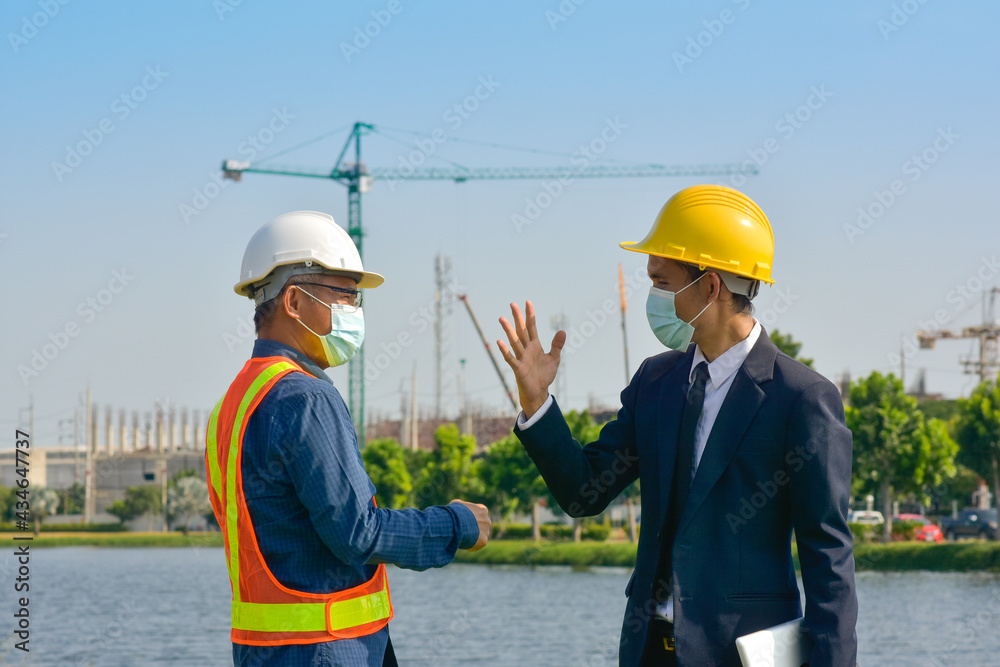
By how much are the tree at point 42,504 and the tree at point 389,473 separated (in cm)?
4162

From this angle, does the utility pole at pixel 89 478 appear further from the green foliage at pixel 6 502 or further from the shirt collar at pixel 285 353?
the shirt collar at pixel 285 353

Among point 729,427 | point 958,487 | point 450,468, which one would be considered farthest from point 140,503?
point 729,427

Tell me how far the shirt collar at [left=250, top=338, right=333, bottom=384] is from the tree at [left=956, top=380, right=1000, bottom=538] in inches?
1508

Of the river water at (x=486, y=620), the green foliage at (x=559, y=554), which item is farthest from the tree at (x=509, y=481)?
the river water at (x=486, y=620)

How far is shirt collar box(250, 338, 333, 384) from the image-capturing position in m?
3.59

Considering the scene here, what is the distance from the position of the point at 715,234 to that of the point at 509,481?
4940 cm

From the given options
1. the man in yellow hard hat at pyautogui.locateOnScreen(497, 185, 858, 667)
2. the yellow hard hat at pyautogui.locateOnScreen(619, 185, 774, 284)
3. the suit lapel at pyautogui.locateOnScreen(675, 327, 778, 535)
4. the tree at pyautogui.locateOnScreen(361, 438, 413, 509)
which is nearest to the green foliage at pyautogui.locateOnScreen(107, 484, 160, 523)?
the tree at pyautogui.locateOnScreen(361, 438, 413, 509)

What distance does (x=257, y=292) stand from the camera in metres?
3.79

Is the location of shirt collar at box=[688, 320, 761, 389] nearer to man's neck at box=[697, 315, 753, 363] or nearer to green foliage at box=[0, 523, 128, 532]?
man's neck at box=[697, 315, 753, 363]

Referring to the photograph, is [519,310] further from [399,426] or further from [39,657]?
[399,426]

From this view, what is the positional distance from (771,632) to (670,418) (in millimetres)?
809

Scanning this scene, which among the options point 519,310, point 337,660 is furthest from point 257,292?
point 337,660

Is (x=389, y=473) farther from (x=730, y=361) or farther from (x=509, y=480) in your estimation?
(x=730, y=361)

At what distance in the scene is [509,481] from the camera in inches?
2069
